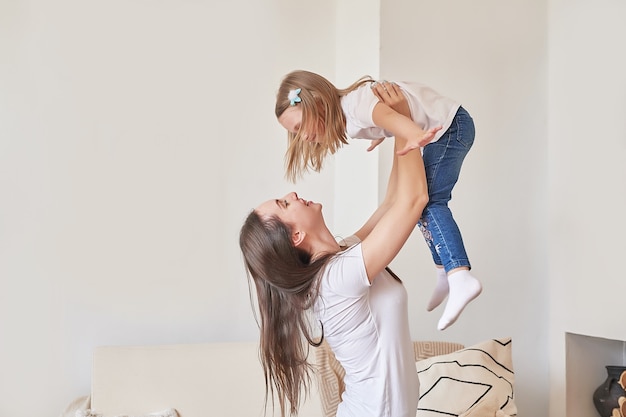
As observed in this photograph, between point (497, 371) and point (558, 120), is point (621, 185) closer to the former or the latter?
point (558, 120)

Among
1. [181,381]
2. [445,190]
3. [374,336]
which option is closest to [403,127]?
[445,190]

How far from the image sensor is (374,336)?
6.52 ft

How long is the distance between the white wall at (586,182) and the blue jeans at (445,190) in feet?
4.87

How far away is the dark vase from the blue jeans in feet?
5.89

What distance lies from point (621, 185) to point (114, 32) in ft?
7.68

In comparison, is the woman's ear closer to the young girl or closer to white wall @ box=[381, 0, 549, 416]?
the young girl

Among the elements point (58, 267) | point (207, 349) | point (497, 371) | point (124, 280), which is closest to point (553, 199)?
point (497, 371)

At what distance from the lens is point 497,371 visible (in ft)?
9.73

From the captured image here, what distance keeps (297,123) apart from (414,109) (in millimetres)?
331

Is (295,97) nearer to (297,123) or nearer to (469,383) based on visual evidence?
(297,123)

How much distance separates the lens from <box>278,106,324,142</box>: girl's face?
7.07ft

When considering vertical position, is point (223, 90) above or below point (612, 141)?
above

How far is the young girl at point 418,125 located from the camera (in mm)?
2059

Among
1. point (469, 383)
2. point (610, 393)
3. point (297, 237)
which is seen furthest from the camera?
point (610, 393)
